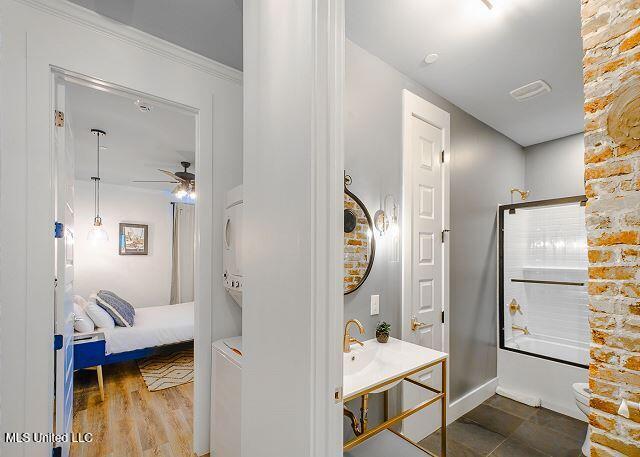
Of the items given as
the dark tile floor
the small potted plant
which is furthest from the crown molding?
the dark tile floor

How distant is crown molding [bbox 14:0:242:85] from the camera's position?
1.50 m

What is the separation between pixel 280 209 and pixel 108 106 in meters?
2.50

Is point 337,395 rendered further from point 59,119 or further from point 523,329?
point 523,329

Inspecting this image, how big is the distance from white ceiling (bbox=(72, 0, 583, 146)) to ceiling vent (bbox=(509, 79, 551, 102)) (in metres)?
0.04

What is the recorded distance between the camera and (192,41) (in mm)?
1831

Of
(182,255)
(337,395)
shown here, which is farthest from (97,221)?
(337,395)

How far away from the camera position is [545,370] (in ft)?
8.94

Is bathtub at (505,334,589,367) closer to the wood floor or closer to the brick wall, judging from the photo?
the brick wall

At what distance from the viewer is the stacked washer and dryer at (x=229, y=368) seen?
1565 mm

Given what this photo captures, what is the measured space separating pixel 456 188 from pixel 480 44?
1.13 metres

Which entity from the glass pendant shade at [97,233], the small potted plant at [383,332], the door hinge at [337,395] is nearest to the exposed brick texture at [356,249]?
the small potted plant at [383,332]

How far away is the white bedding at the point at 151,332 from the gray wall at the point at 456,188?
2807 millimetres

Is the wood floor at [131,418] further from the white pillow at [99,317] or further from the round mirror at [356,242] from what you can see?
the round mirror at [356,242]

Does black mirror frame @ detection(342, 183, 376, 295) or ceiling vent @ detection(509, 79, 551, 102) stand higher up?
ceiling vent @ detection(509, 79, 551, 102)
